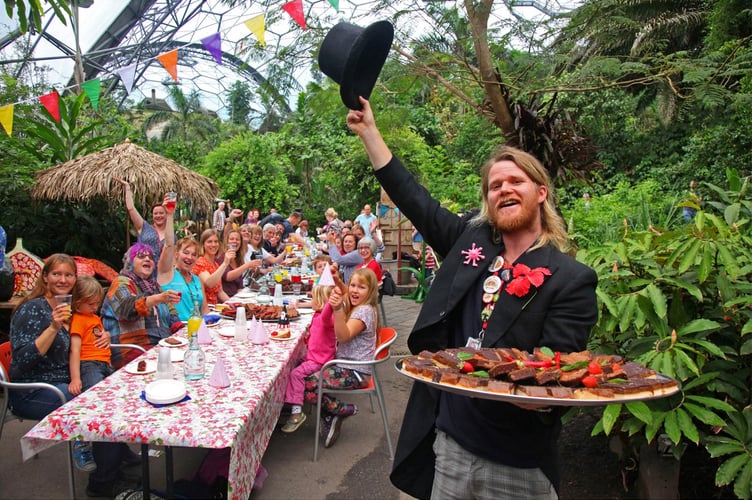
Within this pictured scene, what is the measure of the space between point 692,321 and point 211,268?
191 inches

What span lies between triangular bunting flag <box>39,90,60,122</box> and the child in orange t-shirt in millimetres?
4918

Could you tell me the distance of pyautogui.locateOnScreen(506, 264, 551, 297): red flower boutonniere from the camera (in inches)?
64.1

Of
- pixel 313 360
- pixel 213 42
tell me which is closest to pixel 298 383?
pixel 313 360

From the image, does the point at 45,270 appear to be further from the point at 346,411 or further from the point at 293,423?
the point at 346,411

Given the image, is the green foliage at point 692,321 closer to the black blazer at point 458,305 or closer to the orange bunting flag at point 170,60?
the black blazer at point 458,305

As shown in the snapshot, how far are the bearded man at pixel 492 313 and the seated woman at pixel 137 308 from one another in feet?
8.94

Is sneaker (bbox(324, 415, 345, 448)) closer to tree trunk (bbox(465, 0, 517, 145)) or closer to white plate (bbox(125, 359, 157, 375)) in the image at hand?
white plate (bbox(125, 359, 157, 375))

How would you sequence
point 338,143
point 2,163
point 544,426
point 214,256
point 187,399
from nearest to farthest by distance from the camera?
point 544,426
point 187,399
point 214,256
point 2,163
point 338,143

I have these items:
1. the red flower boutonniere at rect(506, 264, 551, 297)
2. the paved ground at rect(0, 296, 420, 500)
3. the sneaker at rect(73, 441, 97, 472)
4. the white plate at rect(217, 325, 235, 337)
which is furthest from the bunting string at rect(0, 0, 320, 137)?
the red flower boutonniere at rect(506, 264, 551, 297)

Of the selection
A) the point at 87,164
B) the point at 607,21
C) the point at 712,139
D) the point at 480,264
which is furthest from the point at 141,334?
the point at 712,139

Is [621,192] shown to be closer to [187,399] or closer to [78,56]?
[187,399]

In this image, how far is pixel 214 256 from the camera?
20.8 ft

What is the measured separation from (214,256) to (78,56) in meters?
13.7

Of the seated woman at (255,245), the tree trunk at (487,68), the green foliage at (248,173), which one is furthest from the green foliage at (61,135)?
the green foliage at (248,173)
